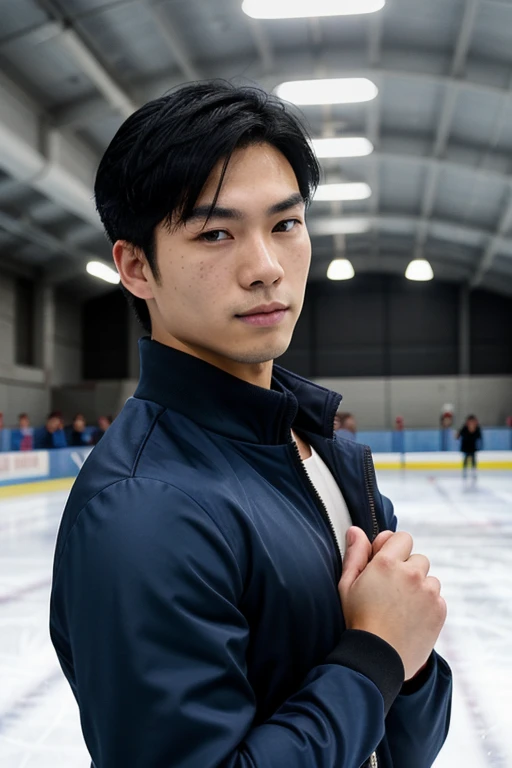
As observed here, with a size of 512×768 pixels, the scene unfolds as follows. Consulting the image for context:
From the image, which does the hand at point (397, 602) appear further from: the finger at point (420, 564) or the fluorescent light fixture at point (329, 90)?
the fluorescent light fixture at point (329, 90)

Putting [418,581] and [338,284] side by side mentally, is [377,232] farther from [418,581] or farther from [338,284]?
[418,581]

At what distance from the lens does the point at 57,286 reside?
2319 centimetres

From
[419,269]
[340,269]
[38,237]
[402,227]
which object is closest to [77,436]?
[38,237]

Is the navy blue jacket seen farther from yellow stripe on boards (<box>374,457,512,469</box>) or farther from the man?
yellow stripe on boards (<box>374,457,512,469</box>)

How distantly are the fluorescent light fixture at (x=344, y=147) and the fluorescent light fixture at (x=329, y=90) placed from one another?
6.47ft

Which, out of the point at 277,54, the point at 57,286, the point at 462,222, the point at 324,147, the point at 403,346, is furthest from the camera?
the point at 403,346

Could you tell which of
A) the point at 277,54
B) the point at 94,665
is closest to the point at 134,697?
the point at 94,665

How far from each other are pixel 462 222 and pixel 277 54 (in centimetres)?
943

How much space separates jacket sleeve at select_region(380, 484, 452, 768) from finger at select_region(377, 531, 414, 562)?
0.56 ft

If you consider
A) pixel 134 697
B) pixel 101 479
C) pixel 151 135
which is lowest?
pixel 134 697

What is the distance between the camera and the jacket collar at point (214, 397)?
39.3 inches

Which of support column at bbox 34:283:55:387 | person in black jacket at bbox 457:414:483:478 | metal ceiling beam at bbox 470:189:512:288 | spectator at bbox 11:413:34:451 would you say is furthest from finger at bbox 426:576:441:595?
support column at bbox 34:283:55:387

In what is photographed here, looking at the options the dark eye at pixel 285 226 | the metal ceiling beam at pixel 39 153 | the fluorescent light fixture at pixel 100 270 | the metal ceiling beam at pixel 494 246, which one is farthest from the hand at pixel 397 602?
the fluorescent light fixture at pixel 100 270

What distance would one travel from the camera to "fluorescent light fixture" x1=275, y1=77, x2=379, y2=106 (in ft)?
35.9
